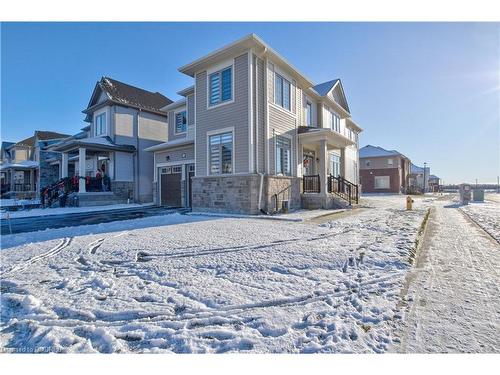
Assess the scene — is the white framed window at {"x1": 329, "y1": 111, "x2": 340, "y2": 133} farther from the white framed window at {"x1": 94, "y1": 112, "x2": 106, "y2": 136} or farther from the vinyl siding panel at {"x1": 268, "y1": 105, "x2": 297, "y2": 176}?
the white framed window at {"x1": 94, "y1": 112, "x2": 106, "y2": 136}

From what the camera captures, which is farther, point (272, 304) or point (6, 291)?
point (6, 291)

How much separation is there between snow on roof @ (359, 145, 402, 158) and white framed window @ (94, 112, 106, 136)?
3269 centimetres

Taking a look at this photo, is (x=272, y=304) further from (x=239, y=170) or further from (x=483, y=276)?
(x=239, y=170)

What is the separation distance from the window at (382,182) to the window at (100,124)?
33.8 m

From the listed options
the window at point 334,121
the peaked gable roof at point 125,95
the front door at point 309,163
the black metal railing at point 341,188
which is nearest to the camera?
the black metal railing at point 341,188

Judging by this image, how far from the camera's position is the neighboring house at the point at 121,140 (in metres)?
17.4

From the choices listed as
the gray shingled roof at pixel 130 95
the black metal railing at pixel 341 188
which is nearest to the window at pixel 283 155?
the black metal railing at pixel 341 188

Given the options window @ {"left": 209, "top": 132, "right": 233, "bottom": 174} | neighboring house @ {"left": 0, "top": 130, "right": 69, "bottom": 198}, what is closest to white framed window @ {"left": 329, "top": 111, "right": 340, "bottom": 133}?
window @ {"left": 209, "top": 132, "right": 233, "bottom": 174}

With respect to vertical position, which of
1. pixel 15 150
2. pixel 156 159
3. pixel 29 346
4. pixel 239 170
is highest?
pixel 15 150

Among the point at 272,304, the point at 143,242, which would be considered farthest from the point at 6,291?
the point at 272,304

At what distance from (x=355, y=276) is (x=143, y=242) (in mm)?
4456

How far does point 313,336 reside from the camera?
7.82 feet

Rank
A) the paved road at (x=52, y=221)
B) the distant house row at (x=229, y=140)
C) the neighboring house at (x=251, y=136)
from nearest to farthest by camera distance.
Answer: the paved road at (x=52, y=221), the neighboring house at (x=251, y=136), the distant house row at (x=229, y=140)

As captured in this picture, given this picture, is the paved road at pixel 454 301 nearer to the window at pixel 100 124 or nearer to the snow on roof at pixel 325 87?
the snow on roof at pixel 325 87
